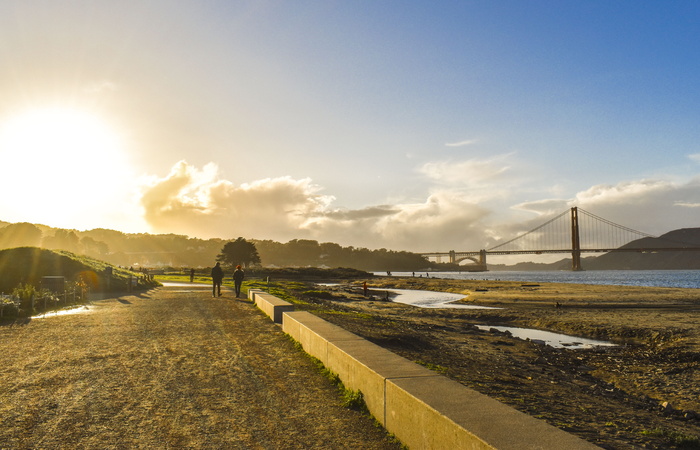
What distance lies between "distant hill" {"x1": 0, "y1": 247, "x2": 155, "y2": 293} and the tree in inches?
3340

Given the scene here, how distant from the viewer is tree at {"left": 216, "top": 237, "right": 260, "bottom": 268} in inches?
4744

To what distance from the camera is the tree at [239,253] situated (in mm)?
120500

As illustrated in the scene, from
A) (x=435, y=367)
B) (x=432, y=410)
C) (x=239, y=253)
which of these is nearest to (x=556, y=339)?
(x=435, y=367)

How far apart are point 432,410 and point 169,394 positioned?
13.8ft

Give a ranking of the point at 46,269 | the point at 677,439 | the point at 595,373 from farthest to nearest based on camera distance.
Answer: the point at 46,269 → the point at 595,373 → the point at 677,439

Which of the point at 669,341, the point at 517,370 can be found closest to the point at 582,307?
the point at 669,341

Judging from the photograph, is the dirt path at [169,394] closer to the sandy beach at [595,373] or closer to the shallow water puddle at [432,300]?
the sandy beach at [595,373]

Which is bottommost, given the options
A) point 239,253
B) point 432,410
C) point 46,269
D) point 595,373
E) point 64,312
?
point 595,373

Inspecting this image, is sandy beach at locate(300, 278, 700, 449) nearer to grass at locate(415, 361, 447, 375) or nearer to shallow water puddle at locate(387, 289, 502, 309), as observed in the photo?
grass at locate(415, 361, 447, 375)

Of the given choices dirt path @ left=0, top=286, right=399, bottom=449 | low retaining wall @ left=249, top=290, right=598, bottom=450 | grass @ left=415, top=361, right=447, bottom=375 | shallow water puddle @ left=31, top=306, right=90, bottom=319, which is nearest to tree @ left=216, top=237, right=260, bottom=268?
shallow water puddle @ left=31, top=306, right=90, bottom=319

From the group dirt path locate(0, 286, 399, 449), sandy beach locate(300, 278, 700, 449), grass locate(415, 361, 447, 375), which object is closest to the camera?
dirt path locate(0, 286, 399, 449)

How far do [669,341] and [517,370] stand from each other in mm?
10725

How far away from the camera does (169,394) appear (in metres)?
6.82

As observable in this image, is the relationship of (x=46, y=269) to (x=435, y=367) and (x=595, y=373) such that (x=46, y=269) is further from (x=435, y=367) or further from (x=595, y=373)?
(x=595, y=373)
